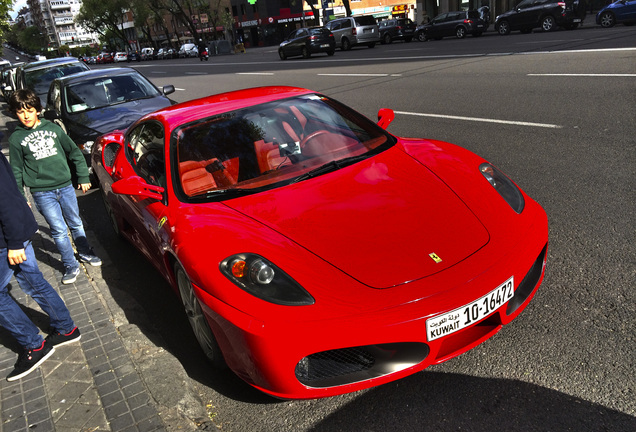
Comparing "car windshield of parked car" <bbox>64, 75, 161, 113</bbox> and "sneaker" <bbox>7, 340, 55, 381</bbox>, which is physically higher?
"car windshield of parked car" <bbox>64, 75, 161, 113</bbox>

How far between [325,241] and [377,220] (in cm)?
31

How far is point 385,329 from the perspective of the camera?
2.31m

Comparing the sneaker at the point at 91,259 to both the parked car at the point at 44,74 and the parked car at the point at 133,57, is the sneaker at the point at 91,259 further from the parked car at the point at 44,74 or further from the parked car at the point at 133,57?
the parked car at the point at 133,57

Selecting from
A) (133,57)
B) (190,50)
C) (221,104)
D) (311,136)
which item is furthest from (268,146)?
(133,57)

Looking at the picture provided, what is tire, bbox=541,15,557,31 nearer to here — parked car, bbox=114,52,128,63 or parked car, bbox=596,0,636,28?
parked car, bbox=596,0,636,28

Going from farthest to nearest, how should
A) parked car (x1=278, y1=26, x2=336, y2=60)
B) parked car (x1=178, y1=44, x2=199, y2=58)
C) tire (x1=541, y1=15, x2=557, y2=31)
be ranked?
parked car (x1=178, y1=44, x2=199, y2=58), parked car (x1=278, y1=26, x2=336, y2=60), tire (x1=541, y1=15, x2=557, y2=31)

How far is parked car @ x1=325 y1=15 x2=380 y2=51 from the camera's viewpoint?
2852cm

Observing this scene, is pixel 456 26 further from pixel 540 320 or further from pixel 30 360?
pixel 30 360

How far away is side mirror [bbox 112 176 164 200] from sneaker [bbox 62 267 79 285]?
1.28 m

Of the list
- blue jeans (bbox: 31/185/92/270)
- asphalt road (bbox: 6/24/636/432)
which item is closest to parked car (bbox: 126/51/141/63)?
asphalt road (bbox: 6/24/636/432)

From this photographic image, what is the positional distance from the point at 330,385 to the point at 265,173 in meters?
1.48

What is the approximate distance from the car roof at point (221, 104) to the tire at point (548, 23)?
2326cm

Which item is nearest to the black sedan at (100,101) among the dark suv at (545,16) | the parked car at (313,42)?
the parked car at (313,42)

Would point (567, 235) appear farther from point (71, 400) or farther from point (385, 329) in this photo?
point (71, 400)
